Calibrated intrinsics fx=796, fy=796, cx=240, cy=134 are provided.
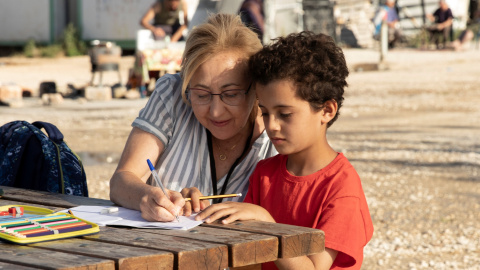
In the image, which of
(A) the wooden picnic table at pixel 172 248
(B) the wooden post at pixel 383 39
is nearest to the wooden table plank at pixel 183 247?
(A) the wooden picnic table at pixel 172 248

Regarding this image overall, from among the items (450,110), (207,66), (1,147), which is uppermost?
(207,66)

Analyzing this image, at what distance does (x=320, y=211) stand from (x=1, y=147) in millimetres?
1685

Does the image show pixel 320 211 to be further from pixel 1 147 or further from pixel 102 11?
pixel 102 11

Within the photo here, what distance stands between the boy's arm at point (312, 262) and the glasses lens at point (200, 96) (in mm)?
756

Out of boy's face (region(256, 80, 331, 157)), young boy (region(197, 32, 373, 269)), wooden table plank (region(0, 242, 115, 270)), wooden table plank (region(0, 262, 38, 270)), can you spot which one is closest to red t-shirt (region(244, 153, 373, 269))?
young boy (region(197, 32, 373, 269))

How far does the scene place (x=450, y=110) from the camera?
11508 mm

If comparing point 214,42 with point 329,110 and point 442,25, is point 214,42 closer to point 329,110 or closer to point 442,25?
point 329,110

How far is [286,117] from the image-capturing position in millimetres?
2566

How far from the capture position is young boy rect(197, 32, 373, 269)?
2.42m

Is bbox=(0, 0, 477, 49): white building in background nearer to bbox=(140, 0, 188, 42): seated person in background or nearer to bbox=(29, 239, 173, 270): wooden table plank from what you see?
bbox=(140, 0, 188, 42): seated person in background

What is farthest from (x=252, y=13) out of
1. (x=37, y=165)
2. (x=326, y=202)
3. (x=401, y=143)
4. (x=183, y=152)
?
(x=326, y=202)

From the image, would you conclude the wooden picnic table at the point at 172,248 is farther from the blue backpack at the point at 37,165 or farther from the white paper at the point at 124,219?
the blue backpack at the point at 37,165

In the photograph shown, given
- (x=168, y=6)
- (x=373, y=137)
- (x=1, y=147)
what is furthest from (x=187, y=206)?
(x=168, y=6)

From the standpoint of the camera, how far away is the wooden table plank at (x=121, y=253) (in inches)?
71.5
